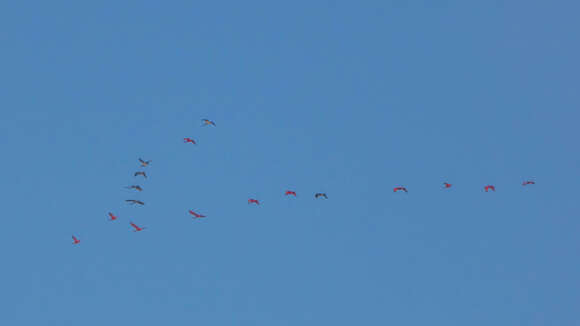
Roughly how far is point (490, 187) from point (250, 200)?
33971 mm

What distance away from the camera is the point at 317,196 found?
103375mm

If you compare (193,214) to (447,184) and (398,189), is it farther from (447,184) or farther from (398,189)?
(447,184)

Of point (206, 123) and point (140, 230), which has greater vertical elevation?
point (206, 123)

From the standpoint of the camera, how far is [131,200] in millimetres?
98812

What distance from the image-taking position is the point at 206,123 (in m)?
107

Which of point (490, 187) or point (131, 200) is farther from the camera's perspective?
point (490, 187)

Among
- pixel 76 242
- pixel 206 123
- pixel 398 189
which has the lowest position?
pixel 76 242

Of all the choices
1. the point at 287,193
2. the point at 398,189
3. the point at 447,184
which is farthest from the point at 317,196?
the point at 447,184

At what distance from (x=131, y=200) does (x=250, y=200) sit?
52.5 feet

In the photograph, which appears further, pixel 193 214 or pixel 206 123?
pixel 206 123

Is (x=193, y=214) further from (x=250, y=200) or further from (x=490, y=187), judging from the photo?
(x=490, y=187)

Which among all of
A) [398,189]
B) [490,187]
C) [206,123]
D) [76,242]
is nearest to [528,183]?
[490,187]

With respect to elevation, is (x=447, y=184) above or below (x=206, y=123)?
below

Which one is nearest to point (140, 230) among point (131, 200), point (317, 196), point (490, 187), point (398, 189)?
point (131, 200)
